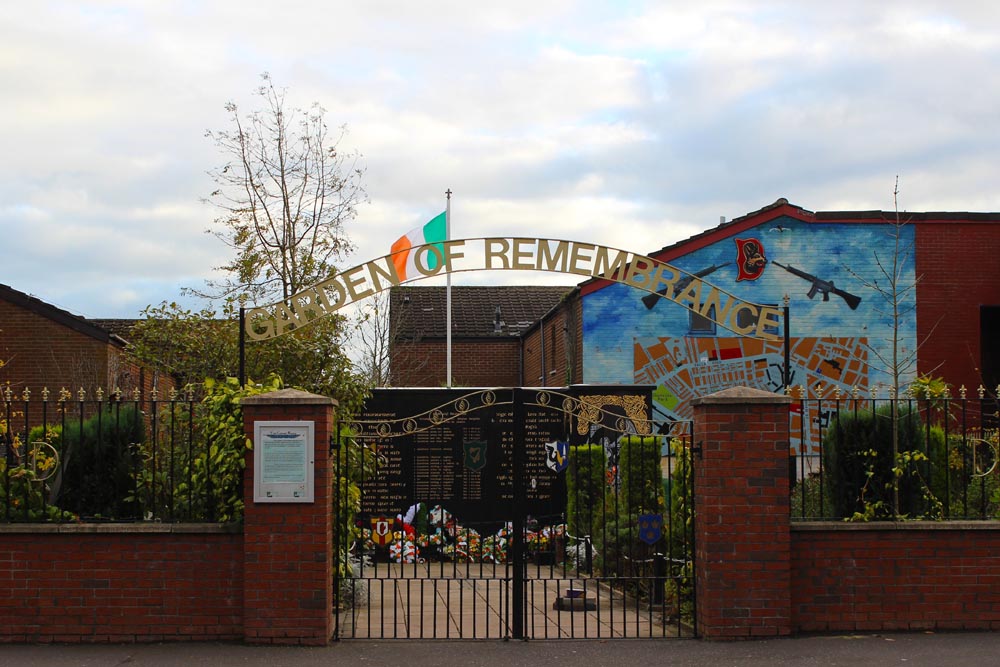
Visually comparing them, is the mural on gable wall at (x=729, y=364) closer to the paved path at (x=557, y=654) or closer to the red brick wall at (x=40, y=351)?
the red brick wall at (x=40, y=351)

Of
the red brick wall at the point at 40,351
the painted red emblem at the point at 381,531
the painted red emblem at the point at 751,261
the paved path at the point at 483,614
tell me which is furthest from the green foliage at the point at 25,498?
the painted red emblem at the point at 751,261

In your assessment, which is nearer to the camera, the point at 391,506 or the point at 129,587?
the point at 129,587

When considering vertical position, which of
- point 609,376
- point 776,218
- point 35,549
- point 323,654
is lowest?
point 323,654

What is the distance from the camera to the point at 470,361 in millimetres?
38281

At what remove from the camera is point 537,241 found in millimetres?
10664

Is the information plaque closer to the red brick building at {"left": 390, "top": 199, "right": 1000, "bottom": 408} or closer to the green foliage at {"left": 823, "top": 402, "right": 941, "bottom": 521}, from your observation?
the green foliage at {"left": 823, "top": 402, "right": 941, "bottom": 521}

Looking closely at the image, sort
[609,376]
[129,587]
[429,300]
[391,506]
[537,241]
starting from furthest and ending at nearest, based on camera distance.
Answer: [429,300]
[609,376]
[391,506]
[537,241]
[129,587]

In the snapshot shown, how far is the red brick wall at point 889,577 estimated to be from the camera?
9.65 metres

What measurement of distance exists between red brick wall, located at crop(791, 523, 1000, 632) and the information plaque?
4.21 meters

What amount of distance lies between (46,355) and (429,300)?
65.5ft

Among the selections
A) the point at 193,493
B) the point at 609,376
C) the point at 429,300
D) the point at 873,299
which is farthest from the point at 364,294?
the point at 429,300

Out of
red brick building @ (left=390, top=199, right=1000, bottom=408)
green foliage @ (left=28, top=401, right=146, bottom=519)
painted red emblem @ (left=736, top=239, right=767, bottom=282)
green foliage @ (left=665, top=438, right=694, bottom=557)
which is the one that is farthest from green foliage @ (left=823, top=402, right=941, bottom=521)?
painted red emblem @ (left=736, top=239, right=767, bottom=282)

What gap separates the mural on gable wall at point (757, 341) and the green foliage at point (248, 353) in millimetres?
10290

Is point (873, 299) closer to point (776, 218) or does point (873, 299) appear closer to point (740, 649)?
point (776, 218)
